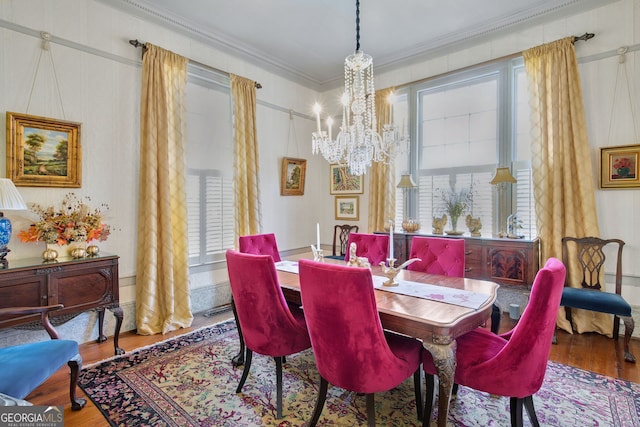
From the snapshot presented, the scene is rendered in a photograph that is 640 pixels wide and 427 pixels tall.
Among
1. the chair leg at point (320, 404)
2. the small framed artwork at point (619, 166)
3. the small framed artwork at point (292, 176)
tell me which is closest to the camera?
the chair leg at point (320, 404)

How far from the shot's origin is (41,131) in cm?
289

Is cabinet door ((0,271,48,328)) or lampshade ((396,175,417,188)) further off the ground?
lampshade ((396,175,417,188))

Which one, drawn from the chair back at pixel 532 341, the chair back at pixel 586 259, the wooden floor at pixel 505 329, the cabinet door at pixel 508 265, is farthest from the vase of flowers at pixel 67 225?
the chair back at pixel 586 259

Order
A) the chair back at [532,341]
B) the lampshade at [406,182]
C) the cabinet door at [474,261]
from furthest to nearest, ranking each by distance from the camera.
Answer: the lampshade at [406,182]
the cabinet door at [474,261]
the chair back at [532,341]

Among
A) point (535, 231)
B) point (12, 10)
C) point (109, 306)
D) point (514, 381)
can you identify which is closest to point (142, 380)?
point (109, 306)

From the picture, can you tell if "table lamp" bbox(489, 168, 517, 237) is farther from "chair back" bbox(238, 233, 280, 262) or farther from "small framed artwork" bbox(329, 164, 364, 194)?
"chair back" bbox(238, 233, 280, 262)

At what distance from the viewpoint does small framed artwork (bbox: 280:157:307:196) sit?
5125mm

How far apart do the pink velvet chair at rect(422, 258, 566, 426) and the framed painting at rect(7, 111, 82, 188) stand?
3497 millimetres

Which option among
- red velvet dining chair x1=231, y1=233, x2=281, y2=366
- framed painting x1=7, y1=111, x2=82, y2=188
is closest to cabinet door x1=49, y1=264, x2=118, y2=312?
framed painting x1=7, y1=111, x2=82, y2=188

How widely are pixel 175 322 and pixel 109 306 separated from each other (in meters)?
0.82

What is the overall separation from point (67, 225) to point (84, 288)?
58cm

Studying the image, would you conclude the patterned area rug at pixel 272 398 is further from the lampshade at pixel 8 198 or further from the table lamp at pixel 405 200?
the table lamp at pixel 405 200

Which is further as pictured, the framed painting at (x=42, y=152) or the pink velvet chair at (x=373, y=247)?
the pink velvet chair at (x=373, y=247)

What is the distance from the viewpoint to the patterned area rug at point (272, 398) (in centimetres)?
204
